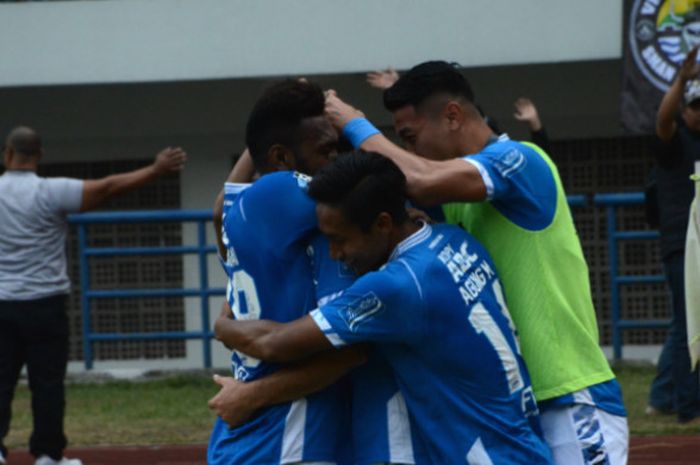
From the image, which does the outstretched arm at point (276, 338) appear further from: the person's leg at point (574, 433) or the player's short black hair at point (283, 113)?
the person's leg at point (574, 433)

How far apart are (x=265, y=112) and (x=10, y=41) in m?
11.5

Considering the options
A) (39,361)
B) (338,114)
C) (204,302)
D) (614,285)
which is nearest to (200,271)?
(204,302)

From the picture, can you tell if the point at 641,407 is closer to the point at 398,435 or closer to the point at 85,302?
the point at 85,302

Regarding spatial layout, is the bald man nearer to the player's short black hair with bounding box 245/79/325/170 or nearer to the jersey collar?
the player's short black hair with bounding box 245/79/325/170

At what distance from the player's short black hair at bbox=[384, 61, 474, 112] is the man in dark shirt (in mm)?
4836

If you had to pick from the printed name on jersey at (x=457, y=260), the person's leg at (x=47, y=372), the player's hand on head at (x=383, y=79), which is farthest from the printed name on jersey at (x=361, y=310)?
the person's leg at (x=47, y=372)

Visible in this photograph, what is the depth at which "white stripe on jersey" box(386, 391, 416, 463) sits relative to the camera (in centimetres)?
420

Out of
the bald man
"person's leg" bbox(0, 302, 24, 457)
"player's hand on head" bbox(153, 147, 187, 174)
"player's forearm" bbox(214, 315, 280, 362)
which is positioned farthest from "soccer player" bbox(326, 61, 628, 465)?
"person's leg" bbox(0, 302, 24, 457)

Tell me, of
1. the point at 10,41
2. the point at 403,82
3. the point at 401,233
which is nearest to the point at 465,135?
the point at 403,82

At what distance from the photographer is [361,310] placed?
406 centimetres

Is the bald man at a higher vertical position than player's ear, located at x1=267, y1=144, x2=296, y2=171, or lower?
lower

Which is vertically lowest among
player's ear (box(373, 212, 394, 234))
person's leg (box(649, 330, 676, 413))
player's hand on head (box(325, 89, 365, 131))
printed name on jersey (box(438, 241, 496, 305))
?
person's leg (box(649, 330, 676, 413))

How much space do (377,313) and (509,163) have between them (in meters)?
0.64

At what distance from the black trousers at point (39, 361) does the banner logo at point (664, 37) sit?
6.18 metres
